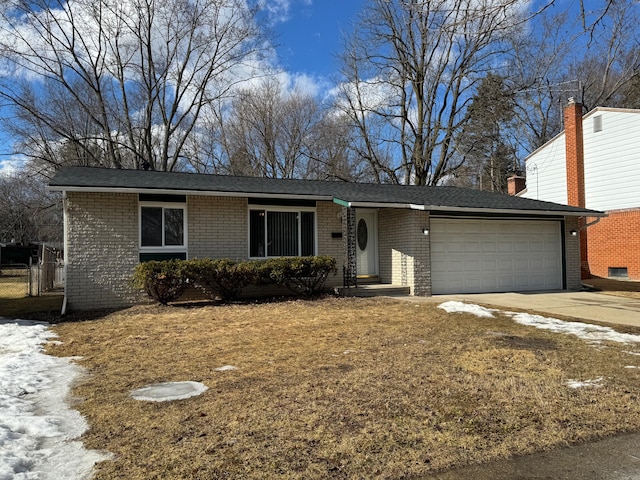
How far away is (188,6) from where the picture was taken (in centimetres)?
2330

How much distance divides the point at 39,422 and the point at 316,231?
31.9 ft

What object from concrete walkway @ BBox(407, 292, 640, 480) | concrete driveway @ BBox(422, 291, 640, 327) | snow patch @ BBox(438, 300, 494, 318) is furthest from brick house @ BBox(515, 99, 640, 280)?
concrete walkway @ BBox(407, 292, 640, 480)

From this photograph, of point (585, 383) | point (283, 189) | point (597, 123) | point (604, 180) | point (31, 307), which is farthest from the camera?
point (597, 123)

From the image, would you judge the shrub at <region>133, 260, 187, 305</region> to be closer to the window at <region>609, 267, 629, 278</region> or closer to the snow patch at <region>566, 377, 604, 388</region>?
the snow patch at <region>566, 377, 604, 388</region>

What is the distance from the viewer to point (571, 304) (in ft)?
35.2

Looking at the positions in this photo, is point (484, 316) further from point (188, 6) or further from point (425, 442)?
point (188, 6)

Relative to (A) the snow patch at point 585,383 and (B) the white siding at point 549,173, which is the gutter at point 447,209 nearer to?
(B) the white siding at point 549,173

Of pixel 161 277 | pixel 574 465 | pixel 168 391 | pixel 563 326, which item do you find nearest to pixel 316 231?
pixel 161 277

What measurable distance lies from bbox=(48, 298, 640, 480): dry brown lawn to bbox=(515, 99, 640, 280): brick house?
12980 mm

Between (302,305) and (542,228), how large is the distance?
863 cm

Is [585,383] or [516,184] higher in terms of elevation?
[516,184]

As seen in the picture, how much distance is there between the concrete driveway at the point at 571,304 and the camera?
8.88 metres

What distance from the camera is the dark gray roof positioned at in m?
10.7

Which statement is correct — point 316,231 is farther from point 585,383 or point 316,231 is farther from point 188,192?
point 585,383
